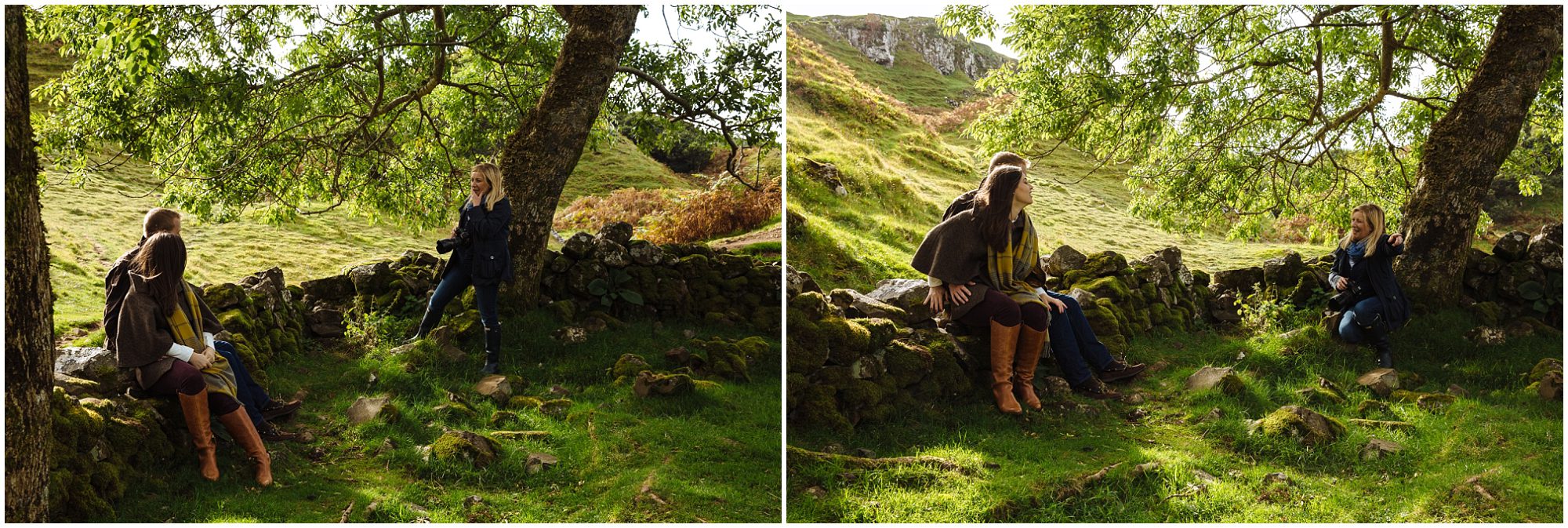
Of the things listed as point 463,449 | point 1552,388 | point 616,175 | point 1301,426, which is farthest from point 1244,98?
point 616,175

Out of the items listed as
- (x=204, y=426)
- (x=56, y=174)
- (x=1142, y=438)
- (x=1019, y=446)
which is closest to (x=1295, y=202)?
(x=1142, y=438)

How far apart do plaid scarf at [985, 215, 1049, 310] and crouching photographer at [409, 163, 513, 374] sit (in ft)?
10.8

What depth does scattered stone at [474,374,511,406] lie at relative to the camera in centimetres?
594

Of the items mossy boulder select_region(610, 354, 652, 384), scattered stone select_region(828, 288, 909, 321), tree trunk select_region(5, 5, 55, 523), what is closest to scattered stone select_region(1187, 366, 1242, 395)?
scattered stone select_region(828, 288, 909, 321)

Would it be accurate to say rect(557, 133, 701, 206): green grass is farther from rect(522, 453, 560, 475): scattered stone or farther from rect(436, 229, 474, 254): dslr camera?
rect(522, 453, 560, 475): scattered stone

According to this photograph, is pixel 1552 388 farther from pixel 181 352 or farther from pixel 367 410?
pixel 181 352

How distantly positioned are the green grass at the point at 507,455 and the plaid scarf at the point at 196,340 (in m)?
0.34

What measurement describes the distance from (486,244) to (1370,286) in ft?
19.2

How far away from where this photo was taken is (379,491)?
4535 millimetres

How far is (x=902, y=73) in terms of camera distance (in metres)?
8.98

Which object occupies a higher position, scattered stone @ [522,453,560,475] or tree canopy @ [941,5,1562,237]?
tree canopy @ [941,5,1562,237]

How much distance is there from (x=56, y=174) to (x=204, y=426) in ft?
26.9

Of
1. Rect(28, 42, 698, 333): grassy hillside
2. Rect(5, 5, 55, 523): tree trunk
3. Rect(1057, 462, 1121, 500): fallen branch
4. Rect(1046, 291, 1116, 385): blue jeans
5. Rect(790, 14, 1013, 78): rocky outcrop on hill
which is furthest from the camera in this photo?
Rect(28, 42, 698, 333): grassy hillside

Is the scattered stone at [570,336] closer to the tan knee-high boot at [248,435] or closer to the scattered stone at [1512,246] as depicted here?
the tan knee-high boot at [248,435]
